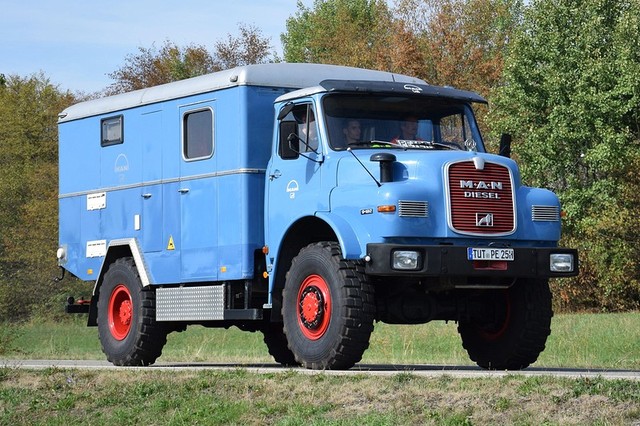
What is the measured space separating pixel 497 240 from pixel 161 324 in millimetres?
5394

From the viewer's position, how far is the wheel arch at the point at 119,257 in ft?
57.3

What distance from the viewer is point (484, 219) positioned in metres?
13.7

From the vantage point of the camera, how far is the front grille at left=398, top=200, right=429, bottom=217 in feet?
43.6

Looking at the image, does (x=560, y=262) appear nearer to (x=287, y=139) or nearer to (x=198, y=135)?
(x=287, y=139)

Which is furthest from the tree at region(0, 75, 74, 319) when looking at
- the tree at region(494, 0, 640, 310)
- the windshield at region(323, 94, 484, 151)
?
the windshield at region(323, 94, 484, 151)

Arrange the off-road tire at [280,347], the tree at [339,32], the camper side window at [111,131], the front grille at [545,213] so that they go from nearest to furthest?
the front grille at [545,213]
the camper side window at [111,131]
the off-road tire at [280,347]
the tree at [339,32]

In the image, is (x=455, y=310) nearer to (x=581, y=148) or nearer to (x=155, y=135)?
(x=155, y=135)

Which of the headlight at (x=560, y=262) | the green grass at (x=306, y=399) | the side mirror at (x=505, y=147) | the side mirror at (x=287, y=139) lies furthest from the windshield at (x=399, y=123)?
the green grass at (x=306, y=399)

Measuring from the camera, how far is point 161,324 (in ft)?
57.3

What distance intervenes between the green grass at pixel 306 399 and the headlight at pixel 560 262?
10.2ft

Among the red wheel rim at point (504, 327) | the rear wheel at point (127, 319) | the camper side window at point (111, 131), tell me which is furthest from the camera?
the camper side window at point (111, 131)

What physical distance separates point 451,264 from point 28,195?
5525 centimetres

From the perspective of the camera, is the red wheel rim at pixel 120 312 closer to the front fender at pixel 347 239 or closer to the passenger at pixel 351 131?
the passenger at pixel 351 131

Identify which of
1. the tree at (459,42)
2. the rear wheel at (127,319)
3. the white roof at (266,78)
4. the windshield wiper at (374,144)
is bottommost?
the rear wheel at (127,319)
